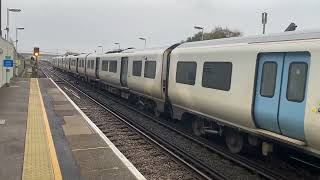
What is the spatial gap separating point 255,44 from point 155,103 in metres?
8.28

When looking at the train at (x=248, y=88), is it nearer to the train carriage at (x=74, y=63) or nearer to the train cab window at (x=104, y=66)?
the train cab window at (x=104, y=66)

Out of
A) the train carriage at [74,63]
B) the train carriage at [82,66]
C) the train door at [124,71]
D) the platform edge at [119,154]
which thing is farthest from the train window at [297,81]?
the train carriage at [74,63]

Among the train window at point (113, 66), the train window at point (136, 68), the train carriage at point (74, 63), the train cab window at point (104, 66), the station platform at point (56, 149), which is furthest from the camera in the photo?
the train carriage at point (74, 63)

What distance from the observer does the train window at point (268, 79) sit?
30.4 ft

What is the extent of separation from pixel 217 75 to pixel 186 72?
2.23 meters

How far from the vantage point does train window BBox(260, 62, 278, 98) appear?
9.26 metres

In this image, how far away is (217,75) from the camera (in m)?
11.6

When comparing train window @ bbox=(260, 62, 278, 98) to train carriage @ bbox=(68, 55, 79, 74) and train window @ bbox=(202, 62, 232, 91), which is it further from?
train carriage @ bbox=(68, 55, 79, 74)

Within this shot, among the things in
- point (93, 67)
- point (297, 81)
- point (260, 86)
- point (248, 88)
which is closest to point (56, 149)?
point (248, 88)

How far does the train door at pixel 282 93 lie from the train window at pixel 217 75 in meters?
1.38

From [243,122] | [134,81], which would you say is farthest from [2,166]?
[134,81]

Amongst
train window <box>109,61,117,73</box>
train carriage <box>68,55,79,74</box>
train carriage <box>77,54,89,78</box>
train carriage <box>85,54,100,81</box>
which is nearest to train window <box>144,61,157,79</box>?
train window <box>109,61,117,73</box>

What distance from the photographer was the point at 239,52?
34.7 feet

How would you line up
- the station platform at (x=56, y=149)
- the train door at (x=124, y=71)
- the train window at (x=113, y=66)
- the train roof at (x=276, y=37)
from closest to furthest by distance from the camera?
the train roof at (x=276, y=37) → the station platform at (x=56, y=149) → the train door at (x=124, y=71) → the train window at (x=113, y=66)
